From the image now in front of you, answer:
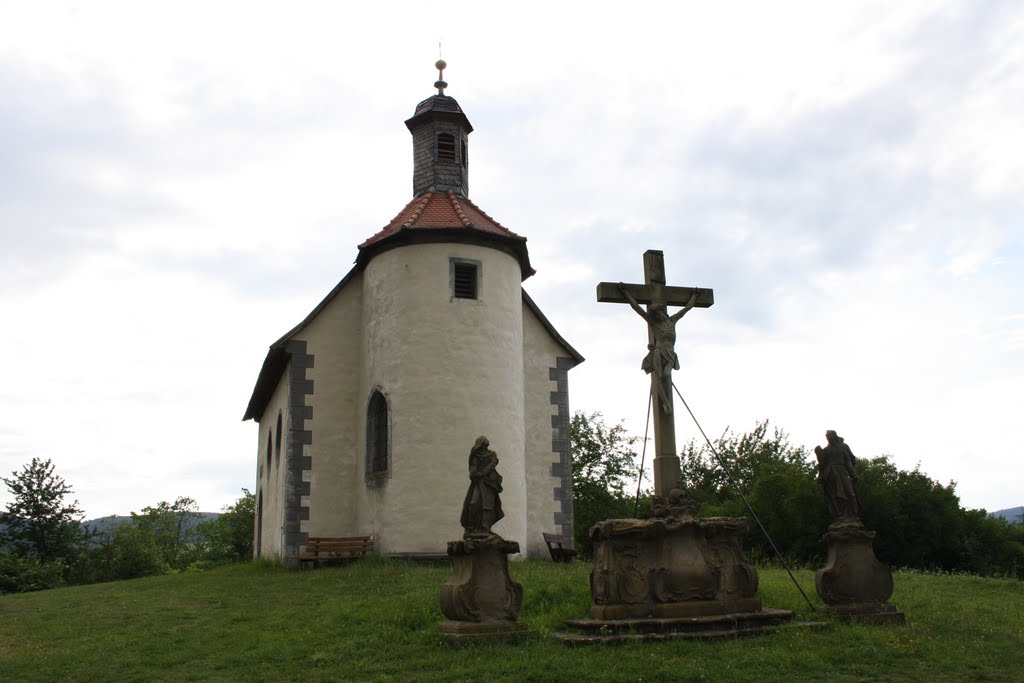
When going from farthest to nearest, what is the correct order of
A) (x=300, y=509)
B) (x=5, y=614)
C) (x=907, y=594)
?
1. (x=300, y=509)
2. (x=5, y=614)
3. (x=907, y=594)

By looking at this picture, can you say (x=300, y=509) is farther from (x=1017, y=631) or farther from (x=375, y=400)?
(x=1017, y=631)

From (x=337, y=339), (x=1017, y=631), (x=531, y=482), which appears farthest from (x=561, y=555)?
(x=1017, y=631)

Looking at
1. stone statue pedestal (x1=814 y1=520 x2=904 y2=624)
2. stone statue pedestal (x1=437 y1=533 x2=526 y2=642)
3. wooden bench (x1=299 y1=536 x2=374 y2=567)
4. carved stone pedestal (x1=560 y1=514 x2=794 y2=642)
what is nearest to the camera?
stone statue pedestal (x1=437 y1=533 x2=526 y2=642)

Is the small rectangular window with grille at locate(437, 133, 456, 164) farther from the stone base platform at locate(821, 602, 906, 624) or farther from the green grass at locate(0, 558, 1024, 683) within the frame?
the stone base platform at locate(821, 602, 906, 624)

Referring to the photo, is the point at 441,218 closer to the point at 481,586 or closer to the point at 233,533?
the point at 481,586

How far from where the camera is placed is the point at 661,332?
12.1 metres

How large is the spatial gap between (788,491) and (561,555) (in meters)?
7.46

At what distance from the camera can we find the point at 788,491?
77.0 ft

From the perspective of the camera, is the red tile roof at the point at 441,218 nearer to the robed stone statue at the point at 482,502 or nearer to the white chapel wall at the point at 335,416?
the white chapel wall at the point at 335,416

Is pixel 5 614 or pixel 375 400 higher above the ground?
pixel 375 400

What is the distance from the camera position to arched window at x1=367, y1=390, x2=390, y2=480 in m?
19.1

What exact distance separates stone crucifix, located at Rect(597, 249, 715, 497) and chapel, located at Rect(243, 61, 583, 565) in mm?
7077

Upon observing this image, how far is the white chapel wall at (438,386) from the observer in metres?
18.2

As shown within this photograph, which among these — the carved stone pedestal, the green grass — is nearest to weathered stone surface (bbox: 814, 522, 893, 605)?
the green grass
